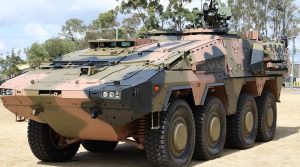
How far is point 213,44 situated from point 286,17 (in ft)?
144

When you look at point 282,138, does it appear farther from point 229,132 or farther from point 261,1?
point 261,1

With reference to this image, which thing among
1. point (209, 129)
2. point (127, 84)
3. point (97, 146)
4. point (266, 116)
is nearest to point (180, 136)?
point (209, 129)

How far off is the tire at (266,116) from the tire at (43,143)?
417 centimetres

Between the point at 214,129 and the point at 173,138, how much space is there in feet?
4.50

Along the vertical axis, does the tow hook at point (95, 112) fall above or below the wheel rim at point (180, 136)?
above

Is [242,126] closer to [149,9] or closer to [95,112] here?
[95,112]

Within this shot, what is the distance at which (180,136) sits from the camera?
813 cm

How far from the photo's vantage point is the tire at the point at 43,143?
897cm

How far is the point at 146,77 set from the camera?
7348 millimetres

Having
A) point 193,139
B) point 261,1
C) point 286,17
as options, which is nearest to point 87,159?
point 193,139

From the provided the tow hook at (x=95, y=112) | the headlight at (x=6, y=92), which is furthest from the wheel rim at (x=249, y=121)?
the headlight at (x=6, y=92)

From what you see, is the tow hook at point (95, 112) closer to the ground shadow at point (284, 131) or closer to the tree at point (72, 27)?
the ground shadow at point (284, 131)

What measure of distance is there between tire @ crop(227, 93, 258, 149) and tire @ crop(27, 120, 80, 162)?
3066 mm

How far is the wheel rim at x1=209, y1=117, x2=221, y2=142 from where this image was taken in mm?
9094
